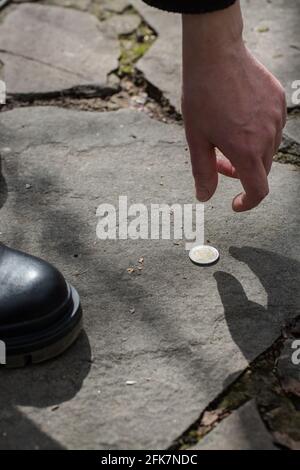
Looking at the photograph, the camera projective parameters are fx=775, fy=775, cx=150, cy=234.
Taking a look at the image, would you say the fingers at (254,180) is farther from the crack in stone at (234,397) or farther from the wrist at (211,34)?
the crack in stone at (234,397)

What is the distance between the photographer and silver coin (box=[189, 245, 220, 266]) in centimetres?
192

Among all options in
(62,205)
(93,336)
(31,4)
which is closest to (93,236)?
(62,205)

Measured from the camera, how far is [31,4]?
3135 mm

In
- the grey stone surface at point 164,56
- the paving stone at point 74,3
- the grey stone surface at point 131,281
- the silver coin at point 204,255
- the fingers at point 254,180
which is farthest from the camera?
the paving stone at point 74,3

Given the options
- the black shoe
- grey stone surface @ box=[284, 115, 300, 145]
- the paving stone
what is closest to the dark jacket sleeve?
the black shoe

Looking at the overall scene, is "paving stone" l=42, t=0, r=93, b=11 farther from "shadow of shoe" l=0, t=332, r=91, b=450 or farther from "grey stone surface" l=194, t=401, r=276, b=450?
"grey stone surface" l=194, t=401, r=276, b=450

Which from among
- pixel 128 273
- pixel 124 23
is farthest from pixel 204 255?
pixel 124 23

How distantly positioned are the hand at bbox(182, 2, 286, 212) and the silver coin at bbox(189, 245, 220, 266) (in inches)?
18.5

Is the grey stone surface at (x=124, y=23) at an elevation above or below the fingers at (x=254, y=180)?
below

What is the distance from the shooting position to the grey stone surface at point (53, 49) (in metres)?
2.67

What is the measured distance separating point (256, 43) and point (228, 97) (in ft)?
5.11

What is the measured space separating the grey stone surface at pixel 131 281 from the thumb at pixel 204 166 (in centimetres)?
36

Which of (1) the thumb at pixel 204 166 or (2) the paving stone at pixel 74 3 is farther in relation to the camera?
(2) the paving stone at pixel 74 3

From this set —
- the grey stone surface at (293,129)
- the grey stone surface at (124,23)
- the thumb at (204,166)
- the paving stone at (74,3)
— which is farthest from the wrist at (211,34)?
the paving stone at (74,3)
